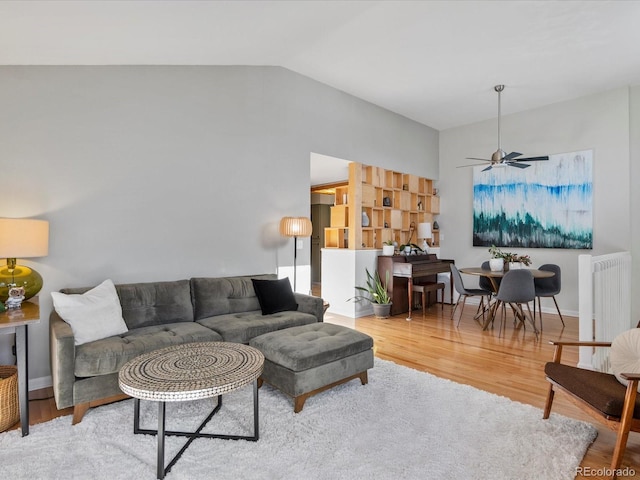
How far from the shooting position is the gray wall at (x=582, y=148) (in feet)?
16.9

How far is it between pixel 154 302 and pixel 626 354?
3447 millimetres

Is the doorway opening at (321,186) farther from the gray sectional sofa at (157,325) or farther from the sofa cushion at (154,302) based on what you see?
the sofa cushion at (154,302)

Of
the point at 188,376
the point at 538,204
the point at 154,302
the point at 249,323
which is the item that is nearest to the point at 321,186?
the point at 538,204

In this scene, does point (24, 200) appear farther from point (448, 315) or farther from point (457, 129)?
point (457, 129)

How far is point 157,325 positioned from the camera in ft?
10.3

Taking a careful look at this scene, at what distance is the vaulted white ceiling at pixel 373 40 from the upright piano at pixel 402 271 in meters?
2.57

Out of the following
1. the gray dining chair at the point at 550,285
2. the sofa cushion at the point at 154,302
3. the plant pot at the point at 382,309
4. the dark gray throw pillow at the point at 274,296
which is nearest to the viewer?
the sofa cushion at the point at 154,302

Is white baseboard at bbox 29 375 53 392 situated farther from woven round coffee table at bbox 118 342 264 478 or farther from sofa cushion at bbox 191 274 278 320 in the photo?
woven round coffee table at bbox 118 342 264 478

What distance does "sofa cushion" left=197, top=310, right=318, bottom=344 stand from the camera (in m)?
3.05

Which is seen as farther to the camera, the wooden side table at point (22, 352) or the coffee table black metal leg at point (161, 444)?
the wooden side table at point (22, 352)

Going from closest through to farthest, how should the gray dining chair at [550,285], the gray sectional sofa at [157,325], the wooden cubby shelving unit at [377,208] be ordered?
the gray sectional sofa at [157,325], the gray dining chair at [550,285], the wooden cubby shelving unit at [377,208]

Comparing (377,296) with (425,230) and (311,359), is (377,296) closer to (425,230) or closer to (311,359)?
(425,230)

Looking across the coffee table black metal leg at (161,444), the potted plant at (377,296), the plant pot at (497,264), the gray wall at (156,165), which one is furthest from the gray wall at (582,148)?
the coffee table black metal leg at (161,444)

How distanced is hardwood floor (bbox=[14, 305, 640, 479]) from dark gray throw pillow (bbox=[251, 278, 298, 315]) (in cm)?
109
